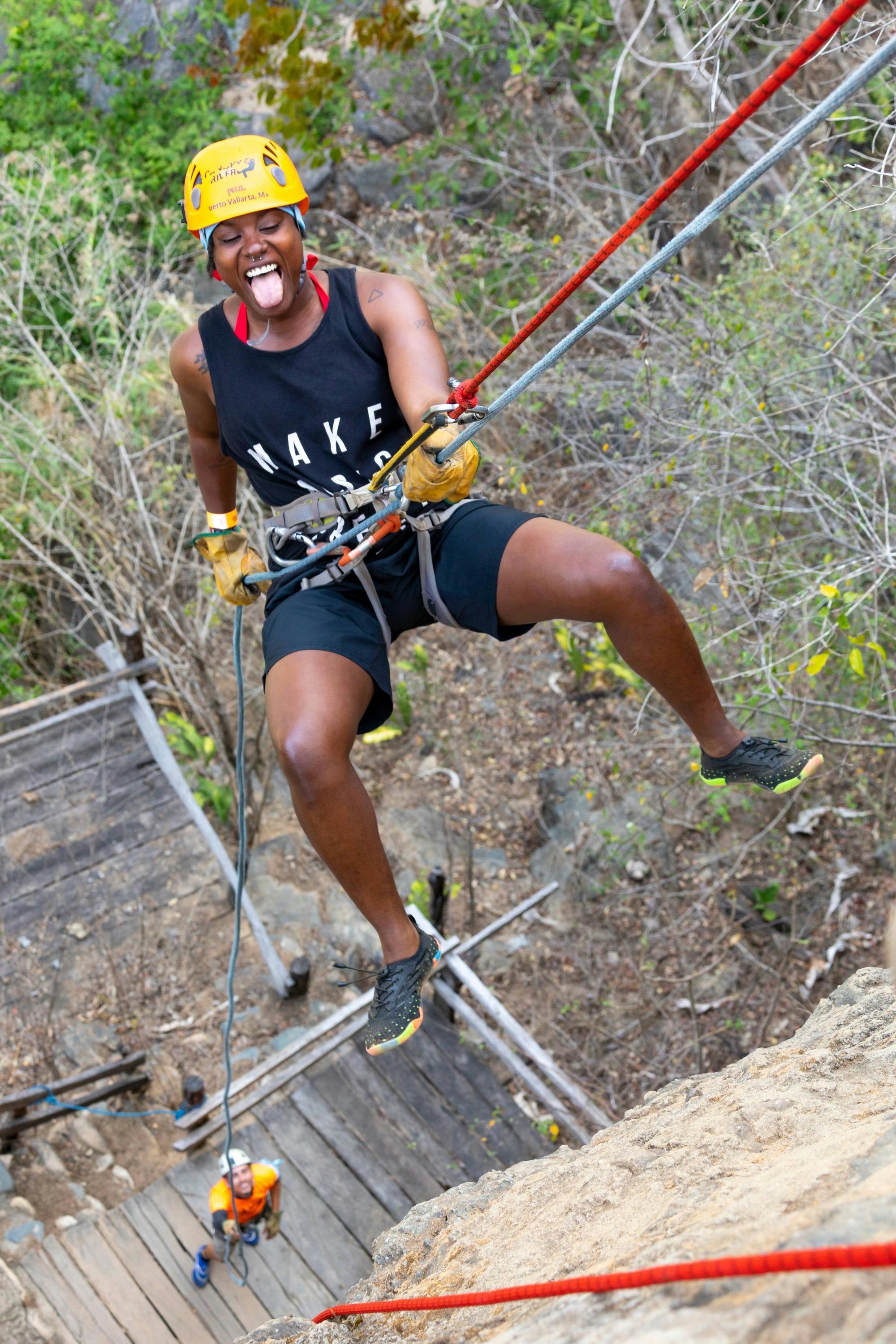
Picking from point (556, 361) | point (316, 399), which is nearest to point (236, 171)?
point (316, 399)

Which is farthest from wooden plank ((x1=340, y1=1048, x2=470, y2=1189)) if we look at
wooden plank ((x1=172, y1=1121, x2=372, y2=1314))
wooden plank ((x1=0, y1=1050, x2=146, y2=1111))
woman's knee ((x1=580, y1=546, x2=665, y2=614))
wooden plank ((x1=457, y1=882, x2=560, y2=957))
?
woman's knee ((x1=580, y1=546, x2=665, y2=614))

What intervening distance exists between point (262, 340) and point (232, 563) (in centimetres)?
72

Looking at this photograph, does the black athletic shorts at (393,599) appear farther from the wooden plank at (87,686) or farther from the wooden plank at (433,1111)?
the wooden plank at (87,686)

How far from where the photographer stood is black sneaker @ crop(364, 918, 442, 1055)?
264 centimetres

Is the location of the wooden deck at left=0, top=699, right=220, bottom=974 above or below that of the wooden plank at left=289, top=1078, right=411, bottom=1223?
above

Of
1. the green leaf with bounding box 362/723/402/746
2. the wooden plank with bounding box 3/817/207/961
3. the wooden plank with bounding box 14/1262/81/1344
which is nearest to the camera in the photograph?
the wooden plank with bounding box 14/1262/81/1344

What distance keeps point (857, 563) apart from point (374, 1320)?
137 inches

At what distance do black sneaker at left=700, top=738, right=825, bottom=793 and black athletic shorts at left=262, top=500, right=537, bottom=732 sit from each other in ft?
2.06

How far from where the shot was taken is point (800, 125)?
1546 millimetres

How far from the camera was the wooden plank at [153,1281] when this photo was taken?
395 cm

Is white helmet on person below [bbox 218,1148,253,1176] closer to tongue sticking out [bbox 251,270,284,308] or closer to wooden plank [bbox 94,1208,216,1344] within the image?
wooden plank [bbox 94,1208,216,1344]

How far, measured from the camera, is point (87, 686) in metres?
6.18

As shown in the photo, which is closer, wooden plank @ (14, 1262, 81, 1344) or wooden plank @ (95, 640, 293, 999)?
wooden plank @ (14, 1262, 81, 1344)

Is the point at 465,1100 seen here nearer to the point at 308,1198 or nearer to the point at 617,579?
the point at 308,1198
